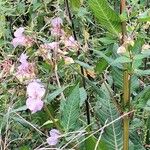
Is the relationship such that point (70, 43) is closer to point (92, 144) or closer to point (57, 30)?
point (57, 30)

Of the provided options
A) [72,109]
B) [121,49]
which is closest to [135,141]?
[72,109]

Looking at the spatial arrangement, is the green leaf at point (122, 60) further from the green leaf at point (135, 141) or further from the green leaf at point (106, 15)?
the green leaf at point (135, 141)

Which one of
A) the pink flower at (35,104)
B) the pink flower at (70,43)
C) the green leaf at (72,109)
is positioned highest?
the pink flower at (70,43)

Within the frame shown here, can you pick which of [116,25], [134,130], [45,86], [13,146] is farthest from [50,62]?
[13,146]

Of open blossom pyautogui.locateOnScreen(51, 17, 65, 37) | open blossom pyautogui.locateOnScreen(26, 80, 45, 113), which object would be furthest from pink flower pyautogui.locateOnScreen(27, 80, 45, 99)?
open blossom pyautogui.locateOnScreen(51, 17, 65, 37)

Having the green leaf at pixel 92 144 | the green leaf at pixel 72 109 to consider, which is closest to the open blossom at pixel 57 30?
the green leaf at pixel 72 109

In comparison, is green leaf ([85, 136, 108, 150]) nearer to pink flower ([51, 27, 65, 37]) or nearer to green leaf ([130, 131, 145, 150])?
green leaf ([130, 131, 145, 150])
